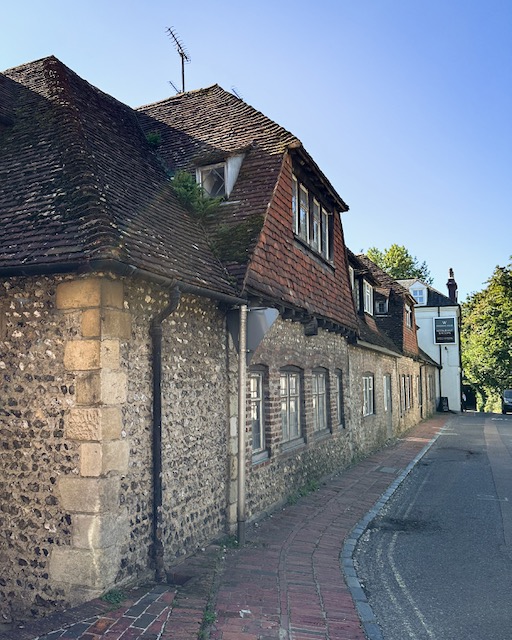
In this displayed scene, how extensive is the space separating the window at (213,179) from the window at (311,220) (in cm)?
151

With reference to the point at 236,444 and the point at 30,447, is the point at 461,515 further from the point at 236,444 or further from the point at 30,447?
the point at 30,447

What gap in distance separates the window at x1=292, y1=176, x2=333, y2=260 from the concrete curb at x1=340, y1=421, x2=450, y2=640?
16.9 feet

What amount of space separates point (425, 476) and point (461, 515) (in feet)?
12.7

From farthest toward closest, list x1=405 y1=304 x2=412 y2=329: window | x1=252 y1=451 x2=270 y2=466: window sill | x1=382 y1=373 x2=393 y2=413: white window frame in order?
x1=405 y1=304 x2=412 y2=329: window → x1=382 y1=373 x2=393 y2=413: white window frame → x1=252 y1=451 x2=270 y2=466: window sill

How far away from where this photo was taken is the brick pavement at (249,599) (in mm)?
4703

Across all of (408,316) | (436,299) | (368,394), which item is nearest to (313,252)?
(368,394)

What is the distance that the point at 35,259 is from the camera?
5535 mm

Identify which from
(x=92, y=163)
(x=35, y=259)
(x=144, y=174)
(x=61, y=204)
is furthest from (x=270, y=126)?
(x=35, y=259)

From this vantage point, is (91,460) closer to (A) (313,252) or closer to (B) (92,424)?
(B) (92,424)

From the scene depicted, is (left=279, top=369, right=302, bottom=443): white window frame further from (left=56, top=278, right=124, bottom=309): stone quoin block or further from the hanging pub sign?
the hanging pub sign

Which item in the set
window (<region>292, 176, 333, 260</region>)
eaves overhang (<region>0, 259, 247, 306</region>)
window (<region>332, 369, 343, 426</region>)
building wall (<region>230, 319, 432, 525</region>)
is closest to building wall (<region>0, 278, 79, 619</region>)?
eaves overhang (<region>0, 259, 247, 306</region>)

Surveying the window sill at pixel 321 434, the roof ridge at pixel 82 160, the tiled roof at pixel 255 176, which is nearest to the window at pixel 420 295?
the tiled roof at pixel 255 176

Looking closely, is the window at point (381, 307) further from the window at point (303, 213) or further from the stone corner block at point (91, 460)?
the stone corner block at point (91, 460)

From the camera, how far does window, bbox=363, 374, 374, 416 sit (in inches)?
667
